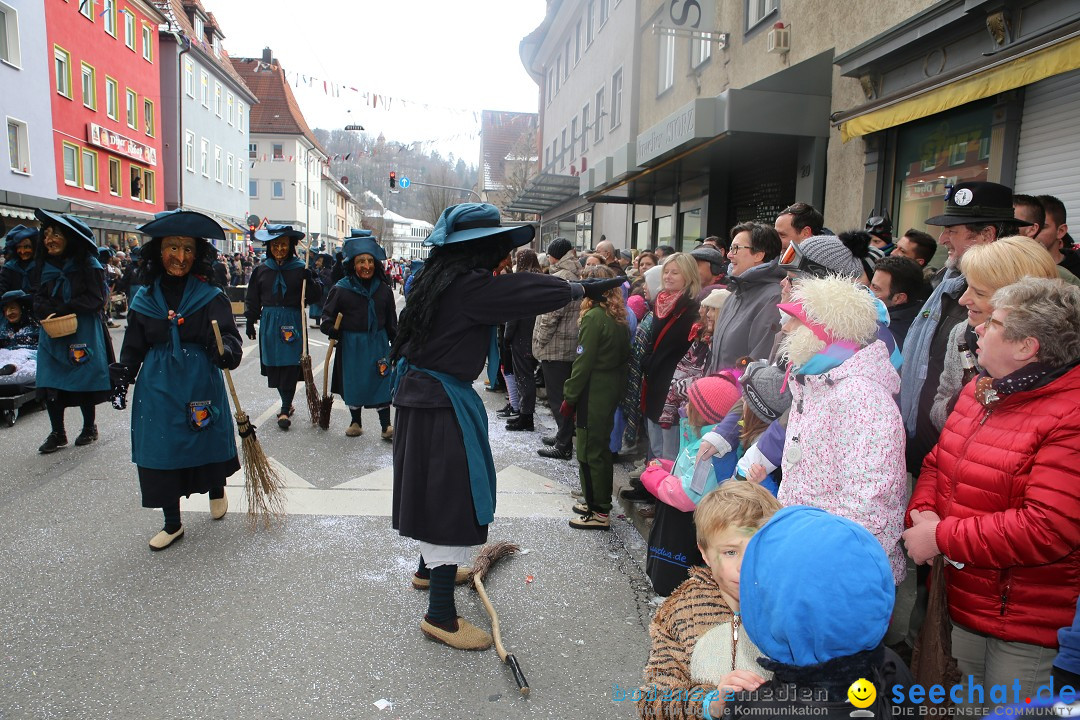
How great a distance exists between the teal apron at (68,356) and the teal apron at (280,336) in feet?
5.65

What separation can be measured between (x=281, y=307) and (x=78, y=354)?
2082 millimetres

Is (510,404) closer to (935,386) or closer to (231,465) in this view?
(231,465)

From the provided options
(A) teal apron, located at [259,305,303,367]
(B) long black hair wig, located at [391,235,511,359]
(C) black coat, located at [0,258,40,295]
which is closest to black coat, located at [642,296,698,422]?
(B) long black hair wig, located at [391,235,511,359]

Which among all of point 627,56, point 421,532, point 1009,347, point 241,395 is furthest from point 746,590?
point 627,56

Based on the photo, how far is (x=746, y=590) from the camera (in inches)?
61.8

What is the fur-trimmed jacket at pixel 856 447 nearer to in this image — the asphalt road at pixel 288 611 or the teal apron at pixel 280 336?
the asphalt road at pixel 288 611

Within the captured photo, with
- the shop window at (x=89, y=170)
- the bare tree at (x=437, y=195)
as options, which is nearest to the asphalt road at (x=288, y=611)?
the shop window at (x=89, y=170)

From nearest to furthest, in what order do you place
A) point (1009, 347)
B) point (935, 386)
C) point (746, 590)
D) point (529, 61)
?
point (746, 590) → point (1009, 347) → point (935, 386) → point (529, 61)

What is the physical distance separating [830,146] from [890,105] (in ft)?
6.19

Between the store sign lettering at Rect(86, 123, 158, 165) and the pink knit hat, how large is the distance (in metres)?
28.2

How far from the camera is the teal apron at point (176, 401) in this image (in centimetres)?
441

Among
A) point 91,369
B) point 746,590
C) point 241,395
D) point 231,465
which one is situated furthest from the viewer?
point 241,395

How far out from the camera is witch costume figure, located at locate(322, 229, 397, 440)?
7.23 m

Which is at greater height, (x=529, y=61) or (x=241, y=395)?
(x=529, y=61)
